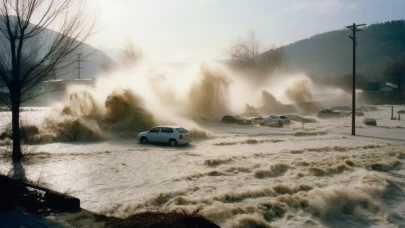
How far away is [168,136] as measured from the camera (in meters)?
26.3

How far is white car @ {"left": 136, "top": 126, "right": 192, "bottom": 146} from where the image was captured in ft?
85.3

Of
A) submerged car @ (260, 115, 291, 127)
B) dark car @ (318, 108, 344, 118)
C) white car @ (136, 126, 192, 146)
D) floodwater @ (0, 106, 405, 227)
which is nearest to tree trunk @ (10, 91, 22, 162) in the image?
floodwater @ (0, 106, 405, 227)

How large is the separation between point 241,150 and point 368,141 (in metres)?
11.1

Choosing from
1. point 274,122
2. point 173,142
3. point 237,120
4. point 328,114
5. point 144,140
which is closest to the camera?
point 173,142

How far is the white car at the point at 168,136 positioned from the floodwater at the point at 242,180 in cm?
81

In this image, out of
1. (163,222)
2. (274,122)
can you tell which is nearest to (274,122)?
(274,122)

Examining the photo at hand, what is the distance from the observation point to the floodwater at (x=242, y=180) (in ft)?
39.7

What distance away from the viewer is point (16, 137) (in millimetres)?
17688

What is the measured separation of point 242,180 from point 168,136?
11.2 meters

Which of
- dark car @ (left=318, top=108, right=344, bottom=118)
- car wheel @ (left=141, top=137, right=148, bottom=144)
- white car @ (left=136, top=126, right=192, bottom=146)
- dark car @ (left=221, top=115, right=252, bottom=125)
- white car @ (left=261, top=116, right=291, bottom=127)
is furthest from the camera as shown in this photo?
dark car @ (left=318, top=108, right=344, bottom=118)

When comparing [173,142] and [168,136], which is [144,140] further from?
[173,142]

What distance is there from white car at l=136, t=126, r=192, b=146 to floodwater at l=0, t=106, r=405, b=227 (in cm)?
81

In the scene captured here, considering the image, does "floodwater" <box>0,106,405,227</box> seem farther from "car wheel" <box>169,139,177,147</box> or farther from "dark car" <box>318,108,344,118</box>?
"dark car" <box>318,108,344,118</box>

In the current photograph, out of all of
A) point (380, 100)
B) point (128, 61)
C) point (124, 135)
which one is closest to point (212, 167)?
point (124, 135)
